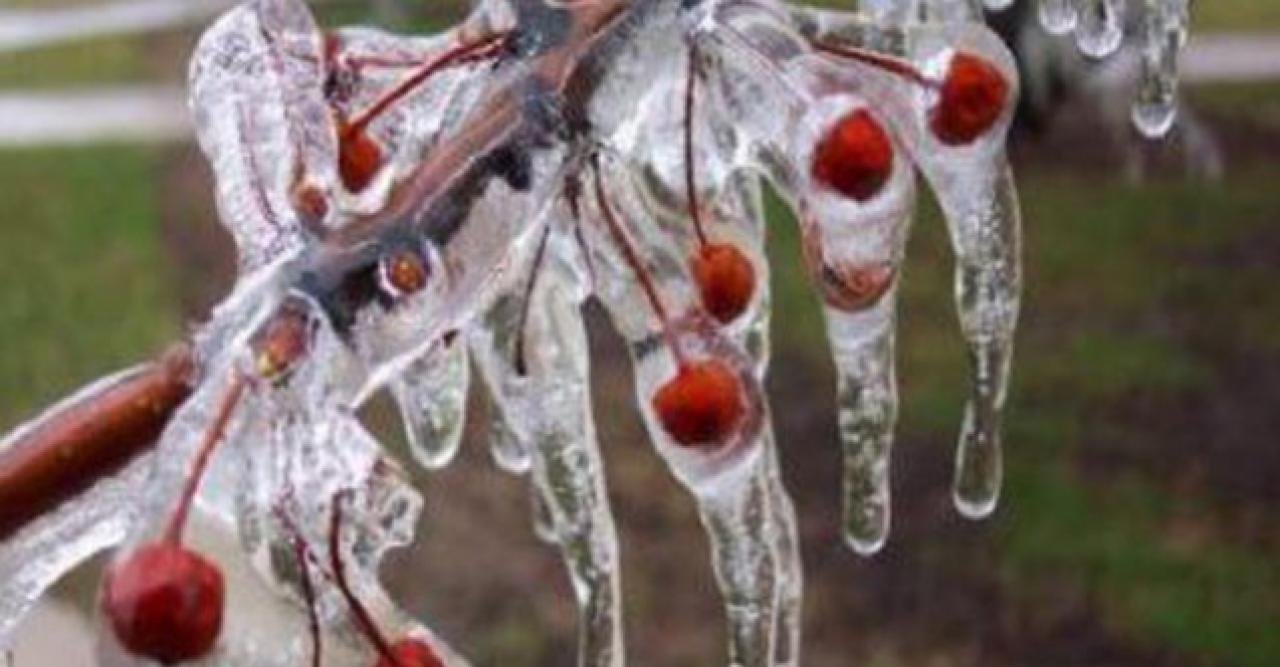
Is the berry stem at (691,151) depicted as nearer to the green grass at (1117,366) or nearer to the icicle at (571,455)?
the icicle at (571,455)

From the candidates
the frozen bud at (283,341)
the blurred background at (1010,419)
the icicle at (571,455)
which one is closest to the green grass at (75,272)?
the blurred background at (1010,419)

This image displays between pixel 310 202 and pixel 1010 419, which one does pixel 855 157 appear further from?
pixel 1010 419

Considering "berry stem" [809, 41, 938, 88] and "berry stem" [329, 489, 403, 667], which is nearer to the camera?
"berry stem" [329, 489, 403, 667]

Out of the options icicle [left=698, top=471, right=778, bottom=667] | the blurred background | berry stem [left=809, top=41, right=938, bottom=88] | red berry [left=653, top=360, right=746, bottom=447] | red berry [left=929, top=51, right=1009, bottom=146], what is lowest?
the blurred background

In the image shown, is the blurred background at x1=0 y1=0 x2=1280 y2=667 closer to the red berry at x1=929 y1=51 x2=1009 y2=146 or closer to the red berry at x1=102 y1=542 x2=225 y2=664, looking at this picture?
the red berry at x1=929 y1=51 x2=1009 y2=146

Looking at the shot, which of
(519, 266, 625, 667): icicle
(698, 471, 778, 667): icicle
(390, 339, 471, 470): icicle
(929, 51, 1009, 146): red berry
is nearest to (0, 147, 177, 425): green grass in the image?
(390, 339, 471, 470): icicle
